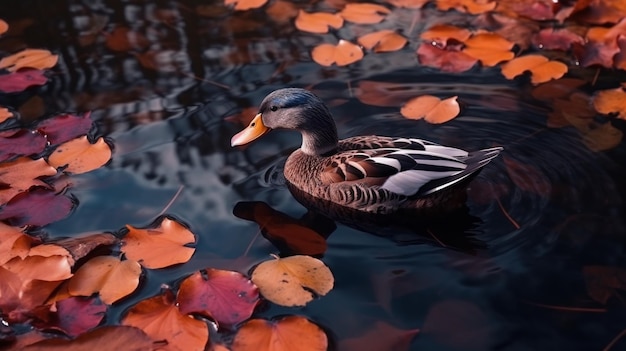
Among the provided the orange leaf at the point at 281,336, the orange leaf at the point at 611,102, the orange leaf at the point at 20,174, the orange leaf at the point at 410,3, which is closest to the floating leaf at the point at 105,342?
the orange leaf at the point at 281,336

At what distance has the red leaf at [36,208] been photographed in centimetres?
347

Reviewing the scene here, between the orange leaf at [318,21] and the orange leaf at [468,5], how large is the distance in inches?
27.6

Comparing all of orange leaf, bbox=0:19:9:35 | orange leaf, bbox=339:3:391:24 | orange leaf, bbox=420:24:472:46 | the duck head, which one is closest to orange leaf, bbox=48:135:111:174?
the duck head

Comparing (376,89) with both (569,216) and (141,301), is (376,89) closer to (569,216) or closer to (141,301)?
(569,216)

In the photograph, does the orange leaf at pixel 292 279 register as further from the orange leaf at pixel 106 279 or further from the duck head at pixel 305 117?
the duck head at pixel 305 117

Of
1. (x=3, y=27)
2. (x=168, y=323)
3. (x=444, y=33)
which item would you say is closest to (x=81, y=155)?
(x=168, y=323)

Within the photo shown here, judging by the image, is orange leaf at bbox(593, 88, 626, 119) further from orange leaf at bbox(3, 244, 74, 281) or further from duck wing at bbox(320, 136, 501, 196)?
orange leaf at bbox(3, 244, 74, 281)

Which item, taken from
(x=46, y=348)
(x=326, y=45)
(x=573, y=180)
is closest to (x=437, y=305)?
(x=573, y=180)

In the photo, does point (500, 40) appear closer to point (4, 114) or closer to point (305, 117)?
point (305, 117)

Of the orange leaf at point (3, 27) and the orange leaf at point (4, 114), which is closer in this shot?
the orange leaf at point (4, 114)

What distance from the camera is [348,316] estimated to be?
298cm

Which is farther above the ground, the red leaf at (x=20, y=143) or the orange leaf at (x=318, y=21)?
the orange leaf at (x=318, y=21)

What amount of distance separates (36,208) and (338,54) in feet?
6.43

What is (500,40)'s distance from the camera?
15.1 ft
